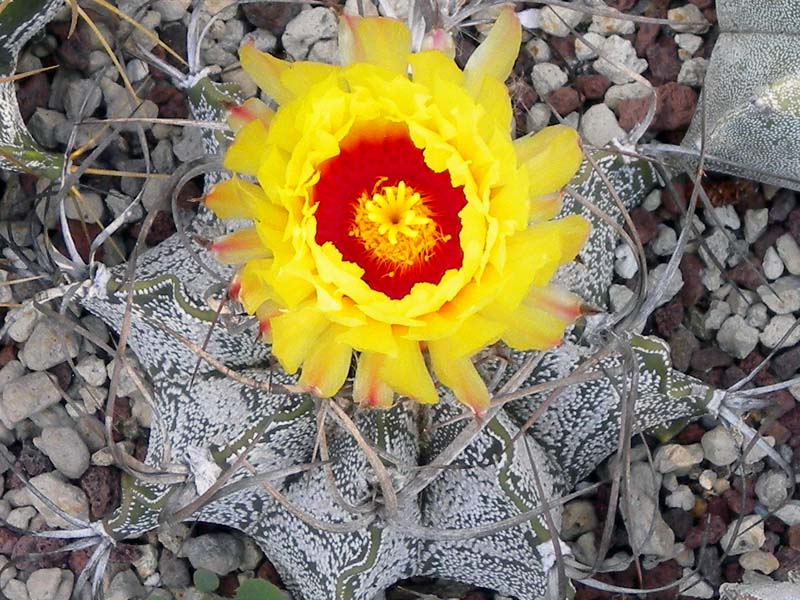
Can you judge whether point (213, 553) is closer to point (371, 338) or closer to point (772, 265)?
point (371, 338)

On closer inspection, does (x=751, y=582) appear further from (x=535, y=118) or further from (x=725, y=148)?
(x=535, y=118)

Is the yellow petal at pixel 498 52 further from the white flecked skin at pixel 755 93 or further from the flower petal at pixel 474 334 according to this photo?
the white flecked skin at pixel 755 93

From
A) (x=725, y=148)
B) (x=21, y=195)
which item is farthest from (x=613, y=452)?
(x=21, y=195)

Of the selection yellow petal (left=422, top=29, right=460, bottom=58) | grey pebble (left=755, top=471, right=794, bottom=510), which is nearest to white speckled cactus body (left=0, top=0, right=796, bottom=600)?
grey pebble (left=755, top=471, right=794, bottom=510)

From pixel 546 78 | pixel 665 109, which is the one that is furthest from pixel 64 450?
pixel 665 109

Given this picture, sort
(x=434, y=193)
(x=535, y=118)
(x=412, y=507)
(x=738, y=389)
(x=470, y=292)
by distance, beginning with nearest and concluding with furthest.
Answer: (x=470, y=292) → (x=434, y=193) → (x=412, y=507) → (x=738, y=389) → (x=535, y=118)

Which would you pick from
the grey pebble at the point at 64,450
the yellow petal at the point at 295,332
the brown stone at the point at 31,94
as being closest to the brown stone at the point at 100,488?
the grey pebble at the point at 64,450
